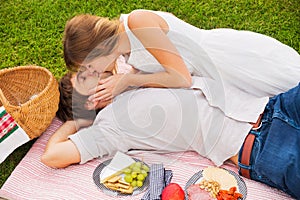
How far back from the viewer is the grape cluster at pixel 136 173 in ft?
8.00

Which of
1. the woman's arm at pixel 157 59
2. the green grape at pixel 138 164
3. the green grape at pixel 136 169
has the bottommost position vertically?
the green grape at pixel 136 169

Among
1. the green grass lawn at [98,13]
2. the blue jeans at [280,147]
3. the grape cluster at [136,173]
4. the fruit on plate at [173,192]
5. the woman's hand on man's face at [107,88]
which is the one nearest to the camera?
the blue jeans at [280,147]

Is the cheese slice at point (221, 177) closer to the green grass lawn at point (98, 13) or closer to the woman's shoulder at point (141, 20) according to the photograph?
the woman's shoulder at point (141, 20)

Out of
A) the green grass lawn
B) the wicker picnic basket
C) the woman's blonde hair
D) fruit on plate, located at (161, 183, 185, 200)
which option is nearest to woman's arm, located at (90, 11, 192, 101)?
the woman's blonde hair

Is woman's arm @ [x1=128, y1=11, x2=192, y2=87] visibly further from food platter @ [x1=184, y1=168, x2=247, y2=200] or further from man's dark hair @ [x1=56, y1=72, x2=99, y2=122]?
food platter @ [x1=184, y1=168, x2=247, y2=200]

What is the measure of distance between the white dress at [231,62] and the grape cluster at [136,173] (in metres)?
0.45

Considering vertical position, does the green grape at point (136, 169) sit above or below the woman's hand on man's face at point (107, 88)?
below

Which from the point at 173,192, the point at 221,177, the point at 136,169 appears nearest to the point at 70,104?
the point at 136,169

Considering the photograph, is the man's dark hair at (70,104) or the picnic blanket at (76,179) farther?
the man's dark hair at (70,104)

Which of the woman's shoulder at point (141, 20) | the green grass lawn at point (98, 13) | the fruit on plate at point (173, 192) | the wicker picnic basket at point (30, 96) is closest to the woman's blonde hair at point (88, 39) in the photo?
the woman's shoulder at point (141, 20)

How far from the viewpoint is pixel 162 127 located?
247 centimetres

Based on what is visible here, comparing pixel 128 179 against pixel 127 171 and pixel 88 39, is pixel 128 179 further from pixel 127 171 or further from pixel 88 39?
pixel 88 39

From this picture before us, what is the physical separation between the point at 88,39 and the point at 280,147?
0.96 m

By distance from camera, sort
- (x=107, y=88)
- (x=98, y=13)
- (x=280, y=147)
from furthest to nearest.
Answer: (x=98, y=13)
(x=107, y=88)
(x=280, y=147)
